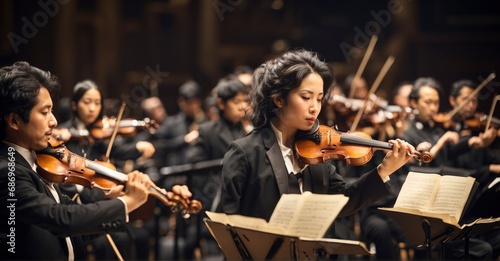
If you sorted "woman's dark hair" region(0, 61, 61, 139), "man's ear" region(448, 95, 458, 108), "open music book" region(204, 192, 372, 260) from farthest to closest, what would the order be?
1. "man's ear" region(448, 95, 458, 108)
2. "woman's dark hair" region(0, 61, 61, 139)
3. "open music book" region(204, 192, 372, 260)

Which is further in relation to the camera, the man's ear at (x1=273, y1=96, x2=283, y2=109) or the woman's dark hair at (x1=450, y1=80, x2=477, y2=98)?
the woman's dark hair at (x1=450, y1=80, x2=477, y2=98)

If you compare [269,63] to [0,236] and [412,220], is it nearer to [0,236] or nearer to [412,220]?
[412,220]

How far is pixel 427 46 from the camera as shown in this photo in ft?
27.2

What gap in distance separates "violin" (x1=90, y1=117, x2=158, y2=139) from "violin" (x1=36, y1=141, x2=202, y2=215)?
178cm

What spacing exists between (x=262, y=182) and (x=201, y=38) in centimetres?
676

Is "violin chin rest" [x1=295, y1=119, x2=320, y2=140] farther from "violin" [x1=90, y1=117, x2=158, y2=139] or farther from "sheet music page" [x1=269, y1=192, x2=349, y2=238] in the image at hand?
"violin" [x1=90, y1=117, x2=158, y2=139]

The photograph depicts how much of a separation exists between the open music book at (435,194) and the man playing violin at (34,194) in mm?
1042

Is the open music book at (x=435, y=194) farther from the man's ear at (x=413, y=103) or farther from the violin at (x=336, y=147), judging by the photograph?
the man's ear at (x=413, y=103)

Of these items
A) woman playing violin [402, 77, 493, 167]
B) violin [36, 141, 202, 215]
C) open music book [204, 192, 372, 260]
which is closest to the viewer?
open music book [204, 192, 372, 260]

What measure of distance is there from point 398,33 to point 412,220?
19.3 ft

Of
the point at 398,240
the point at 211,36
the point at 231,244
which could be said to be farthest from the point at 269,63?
the point at 211,36

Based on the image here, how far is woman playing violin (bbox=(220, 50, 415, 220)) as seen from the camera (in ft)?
10.3

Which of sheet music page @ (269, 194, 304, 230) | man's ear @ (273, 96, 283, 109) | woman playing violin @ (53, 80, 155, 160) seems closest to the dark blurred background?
woman playing violin @ (53, 80, 155, 160)

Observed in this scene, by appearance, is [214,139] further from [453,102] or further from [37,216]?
[37,216]
